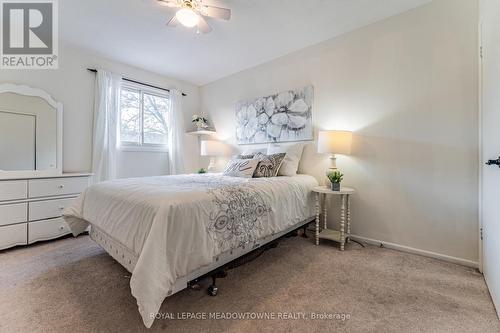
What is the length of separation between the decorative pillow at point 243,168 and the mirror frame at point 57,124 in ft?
7.30

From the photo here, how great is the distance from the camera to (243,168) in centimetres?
266

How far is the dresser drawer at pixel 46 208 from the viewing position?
245cm

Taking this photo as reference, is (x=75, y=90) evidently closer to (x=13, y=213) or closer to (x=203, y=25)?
(x=13, y=213)

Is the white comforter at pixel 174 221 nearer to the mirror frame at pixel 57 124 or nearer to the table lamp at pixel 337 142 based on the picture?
the table lamp at pixel 337 142

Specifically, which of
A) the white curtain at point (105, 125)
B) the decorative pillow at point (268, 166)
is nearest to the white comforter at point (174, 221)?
the decorative pillow at point (268, 166)

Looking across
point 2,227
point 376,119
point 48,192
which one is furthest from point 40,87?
point 376,119

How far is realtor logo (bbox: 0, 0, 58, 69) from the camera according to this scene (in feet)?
7.34

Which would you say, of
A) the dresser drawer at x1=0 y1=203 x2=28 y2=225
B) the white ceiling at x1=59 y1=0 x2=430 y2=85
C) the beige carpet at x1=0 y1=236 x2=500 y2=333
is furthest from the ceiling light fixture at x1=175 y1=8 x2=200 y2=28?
A: the dresser drawer at x1=0 y1=203 x2=28 y2=225

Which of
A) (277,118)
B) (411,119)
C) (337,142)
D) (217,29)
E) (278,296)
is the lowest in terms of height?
(278,296)

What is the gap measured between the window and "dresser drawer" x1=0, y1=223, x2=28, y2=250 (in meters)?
1.58

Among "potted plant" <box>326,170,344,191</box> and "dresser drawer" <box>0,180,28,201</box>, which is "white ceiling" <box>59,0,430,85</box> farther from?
"dresser drawer" <box>0,180,28,201</box>

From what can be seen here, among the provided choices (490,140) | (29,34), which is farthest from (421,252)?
(29,34)

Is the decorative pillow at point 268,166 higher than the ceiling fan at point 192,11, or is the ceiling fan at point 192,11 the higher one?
the ceiling fan at point 192,11

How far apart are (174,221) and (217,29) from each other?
2.40 m
